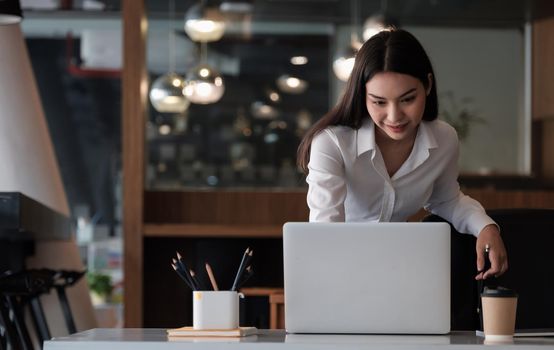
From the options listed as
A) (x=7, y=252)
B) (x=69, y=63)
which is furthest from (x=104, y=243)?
(x=7, y=252)

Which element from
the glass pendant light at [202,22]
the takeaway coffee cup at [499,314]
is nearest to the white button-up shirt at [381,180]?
the takeaway coffee cup at [499,314]

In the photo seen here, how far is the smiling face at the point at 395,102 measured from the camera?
2299 millimetres

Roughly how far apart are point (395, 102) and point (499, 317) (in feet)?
1.87

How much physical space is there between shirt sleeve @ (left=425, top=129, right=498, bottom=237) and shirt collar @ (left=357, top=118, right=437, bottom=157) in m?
0.09

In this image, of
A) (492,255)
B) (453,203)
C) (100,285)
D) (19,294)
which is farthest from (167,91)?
(492,255)

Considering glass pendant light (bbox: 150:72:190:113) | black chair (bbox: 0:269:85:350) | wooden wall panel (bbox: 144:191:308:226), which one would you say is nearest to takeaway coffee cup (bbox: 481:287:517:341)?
black chair (bbox: 0:269:85:350)

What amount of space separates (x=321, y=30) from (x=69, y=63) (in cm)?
339

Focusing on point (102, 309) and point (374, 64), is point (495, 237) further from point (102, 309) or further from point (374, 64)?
point (102, 309)

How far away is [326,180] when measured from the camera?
234 cm

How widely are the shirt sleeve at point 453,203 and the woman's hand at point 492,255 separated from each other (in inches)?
4.4

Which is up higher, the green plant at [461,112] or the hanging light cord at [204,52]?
the hanging light cord at [204,52]

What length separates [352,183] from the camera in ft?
8.20

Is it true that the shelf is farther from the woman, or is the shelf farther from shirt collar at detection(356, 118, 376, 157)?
shirt collar at detection(356, 118, 376, 157)

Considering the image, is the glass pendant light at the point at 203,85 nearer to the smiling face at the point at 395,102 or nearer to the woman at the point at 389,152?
the woman at the point at 389,152
